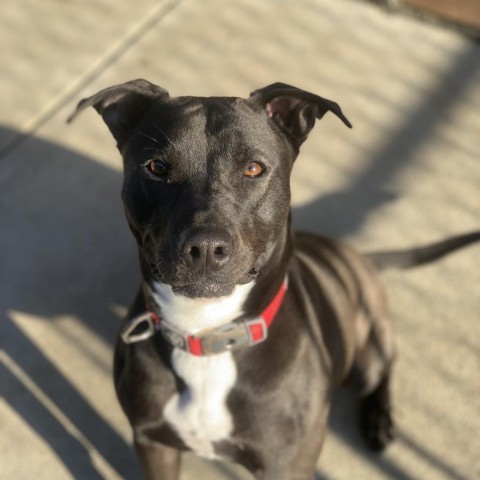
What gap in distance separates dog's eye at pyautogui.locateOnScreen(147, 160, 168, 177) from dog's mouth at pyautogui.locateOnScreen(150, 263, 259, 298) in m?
0.27

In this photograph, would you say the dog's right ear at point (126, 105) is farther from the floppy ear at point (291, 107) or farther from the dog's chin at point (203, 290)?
the dog's chin at point (203, 290)

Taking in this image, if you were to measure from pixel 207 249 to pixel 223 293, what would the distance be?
234mm

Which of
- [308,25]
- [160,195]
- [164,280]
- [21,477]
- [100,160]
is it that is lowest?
[21,477]

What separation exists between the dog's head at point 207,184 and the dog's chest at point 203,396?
1.05 feet

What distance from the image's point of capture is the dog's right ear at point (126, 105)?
2672 mm

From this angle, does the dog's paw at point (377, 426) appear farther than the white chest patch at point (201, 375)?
Yes

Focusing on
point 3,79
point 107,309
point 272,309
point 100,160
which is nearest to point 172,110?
point 272,309

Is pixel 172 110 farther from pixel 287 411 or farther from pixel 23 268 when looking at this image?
pixel 23 268

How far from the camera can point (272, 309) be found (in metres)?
2.80

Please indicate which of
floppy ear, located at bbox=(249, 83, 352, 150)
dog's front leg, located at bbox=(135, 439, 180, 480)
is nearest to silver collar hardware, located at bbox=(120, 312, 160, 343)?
dog's front leg, located at bbox=(135, 439, 180, 480)

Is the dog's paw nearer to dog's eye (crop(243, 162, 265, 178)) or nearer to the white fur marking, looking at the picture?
the white fur marking

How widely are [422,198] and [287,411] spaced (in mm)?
1788

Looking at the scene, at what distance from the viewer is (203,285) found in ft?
8.29

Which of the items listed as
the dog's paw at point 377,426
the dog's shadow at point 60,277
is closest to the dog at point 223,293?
the dog's paw at point 377,426
